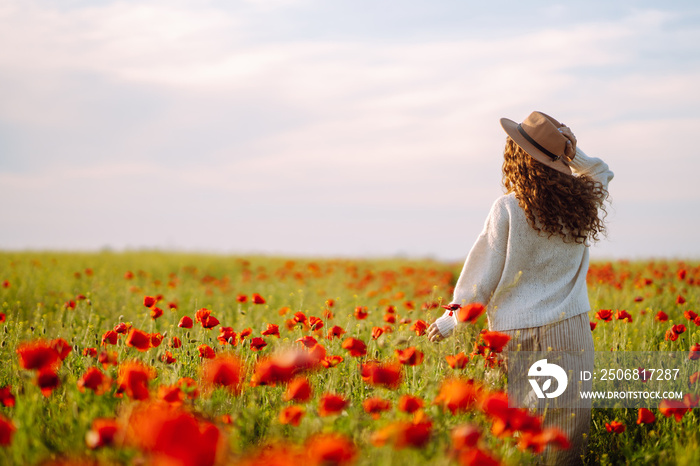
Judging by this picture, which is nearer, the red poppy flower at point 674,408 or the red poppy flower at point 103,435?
the red poppy flower at point 103,435

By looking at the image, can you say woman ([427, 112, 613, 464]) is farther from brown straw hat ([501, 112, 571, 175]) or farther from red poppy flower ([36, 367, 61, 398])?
red poppy flower ([36, 367, 61, 398])

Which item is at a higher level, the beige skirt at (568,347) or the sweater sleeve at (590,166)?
the sweater sleeve at (590,166)

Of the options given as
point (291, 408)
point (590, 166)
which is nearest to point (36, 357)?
point (291, 408)

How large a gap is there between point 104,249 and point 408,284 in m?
11.8

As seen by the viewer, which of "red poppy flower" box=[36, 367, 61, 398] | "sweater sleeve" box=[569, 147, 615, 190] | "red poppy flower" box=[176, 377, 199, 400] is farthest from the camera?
"sweater sleeve" box=[569, 147, 615, 190]

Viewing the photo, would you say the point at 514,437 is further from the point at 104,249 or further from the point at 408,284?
the point at 104,249

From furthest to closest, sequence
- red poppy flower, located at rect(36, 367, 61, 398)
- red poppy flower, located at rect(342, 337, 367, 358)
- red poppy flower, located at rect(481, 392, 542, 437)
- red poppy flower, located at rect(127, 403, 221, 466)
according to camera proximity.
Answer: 1. red poppy flower, located at rect(342, 337, 367, 358)
2. red poppy flower, located at rect(36, 367, 61, 398)
3. red poppy flower, located at rect(481, 392, 542, 437)
4. red poppy flower, located at rect(127, 403, 221, 466)

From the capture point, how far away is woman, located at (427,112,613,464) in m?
3.14

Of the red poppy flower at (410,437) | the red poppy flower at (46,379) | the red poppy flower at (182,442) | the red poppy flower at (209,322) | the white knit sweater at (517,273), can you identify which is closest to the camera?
the red poppy flower at (182,442)

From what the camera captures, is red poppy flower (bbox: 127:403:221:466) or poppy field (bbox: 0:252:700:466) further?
poppy field (bbox: 0:252:700:466)

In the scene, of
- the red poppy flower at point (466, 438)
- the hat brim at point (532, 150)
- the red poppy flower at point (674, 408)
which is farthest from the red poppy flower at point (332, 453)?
the hat brim at point (532, 150)

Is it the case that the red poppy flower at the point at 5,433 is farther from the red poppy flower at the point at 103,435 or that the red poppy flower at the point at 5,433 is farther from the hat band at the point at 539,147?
the hat band at the point at 539,147

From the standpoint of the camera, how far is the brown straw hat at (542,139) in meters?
3.18

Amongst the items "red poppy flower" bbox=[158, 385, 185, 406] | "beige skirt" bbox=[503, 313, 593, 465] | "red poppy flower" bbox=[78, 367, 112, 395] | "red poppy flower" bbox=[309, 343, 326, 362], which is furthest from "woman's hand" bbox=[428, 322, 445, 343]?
"red poppy flower" bbox=[78, 367, 112, 395]
